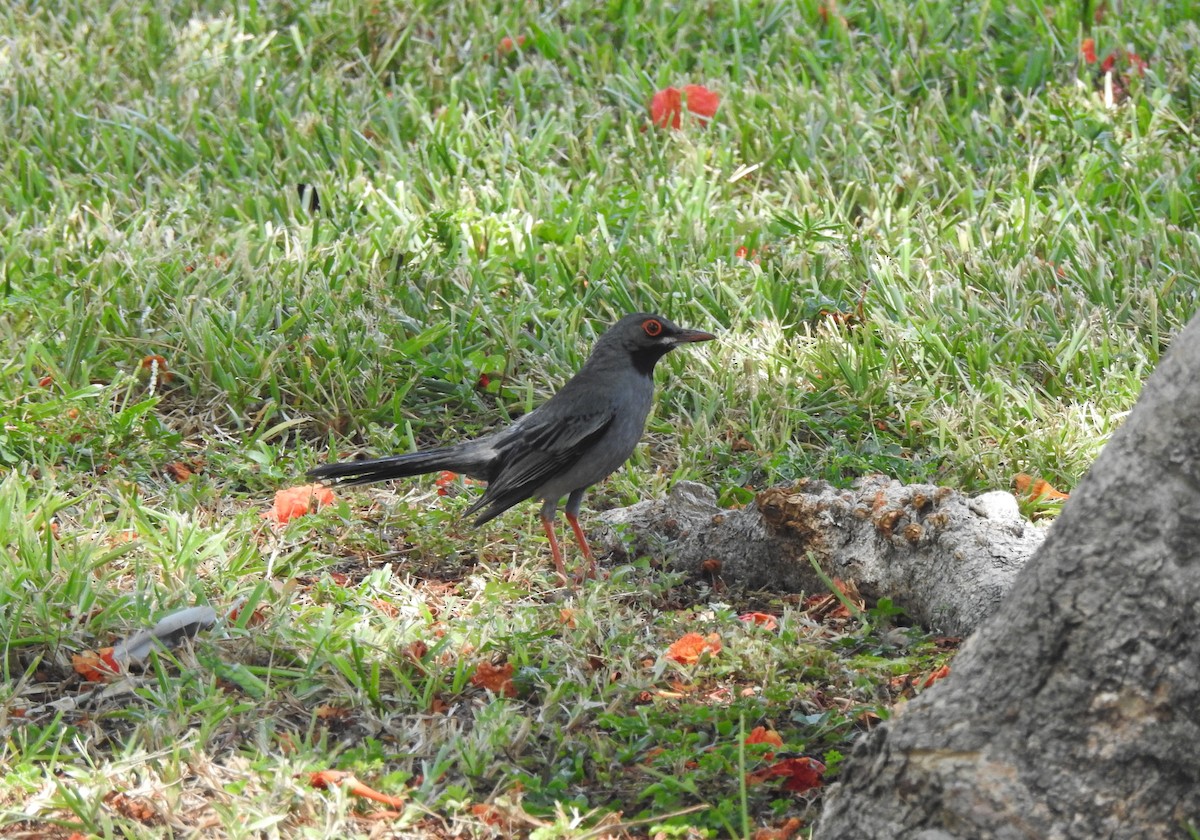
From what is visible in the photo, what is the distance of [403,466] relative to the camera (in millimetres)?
4910

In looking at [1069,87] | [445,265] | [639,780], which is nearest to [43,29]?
[445,265]

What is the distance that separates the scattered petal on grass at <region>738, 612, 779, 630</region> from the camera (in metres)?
4.28

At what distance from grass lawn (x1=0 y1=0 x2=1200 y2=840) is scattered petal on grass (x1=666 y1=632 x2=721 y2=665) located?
5cm

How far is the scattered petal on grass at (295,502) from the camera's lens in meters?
5.00

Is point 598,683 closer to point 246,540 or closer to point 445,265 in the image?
point 246,540

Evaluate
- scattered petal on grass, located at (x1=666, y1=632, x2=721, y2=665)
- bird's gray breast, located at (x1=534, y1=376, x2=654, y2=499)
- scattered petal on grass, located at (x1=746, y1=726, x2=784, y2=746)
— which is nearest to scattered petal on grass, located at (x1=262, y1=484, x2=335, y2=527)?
bird's gray breast, located at (x1=534, y1=376, x2=654, y2=499)

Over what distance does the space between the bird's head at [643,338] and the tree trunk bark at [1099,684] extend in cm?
255

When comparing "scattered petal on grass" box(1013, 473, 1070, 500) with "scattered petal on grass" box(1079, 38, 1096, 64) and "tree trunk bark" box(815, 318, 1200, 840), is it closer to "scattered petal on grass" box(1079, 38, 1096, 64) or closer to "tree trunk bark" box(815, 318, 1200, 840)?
"tree trunk bark" box(815, 318, 1200, 840)

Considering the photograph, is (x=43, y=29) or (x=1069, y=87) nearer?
(x=1069, y=87)

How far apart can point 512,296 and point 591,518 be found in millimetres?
1418

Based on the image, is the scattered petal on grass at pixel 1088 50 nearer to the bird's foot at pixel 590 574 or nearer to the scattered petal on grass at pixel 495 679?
the bird's foot at pixel 590 574

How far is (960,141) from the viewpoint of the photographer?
292 inches

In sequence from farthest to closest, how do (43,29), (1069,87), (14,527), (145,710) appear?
(43,29) < (1069,87) < (14,527) < (145,710)

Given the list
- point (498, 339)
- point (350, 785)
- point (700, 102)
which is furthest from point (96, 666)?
point (700, 102)
